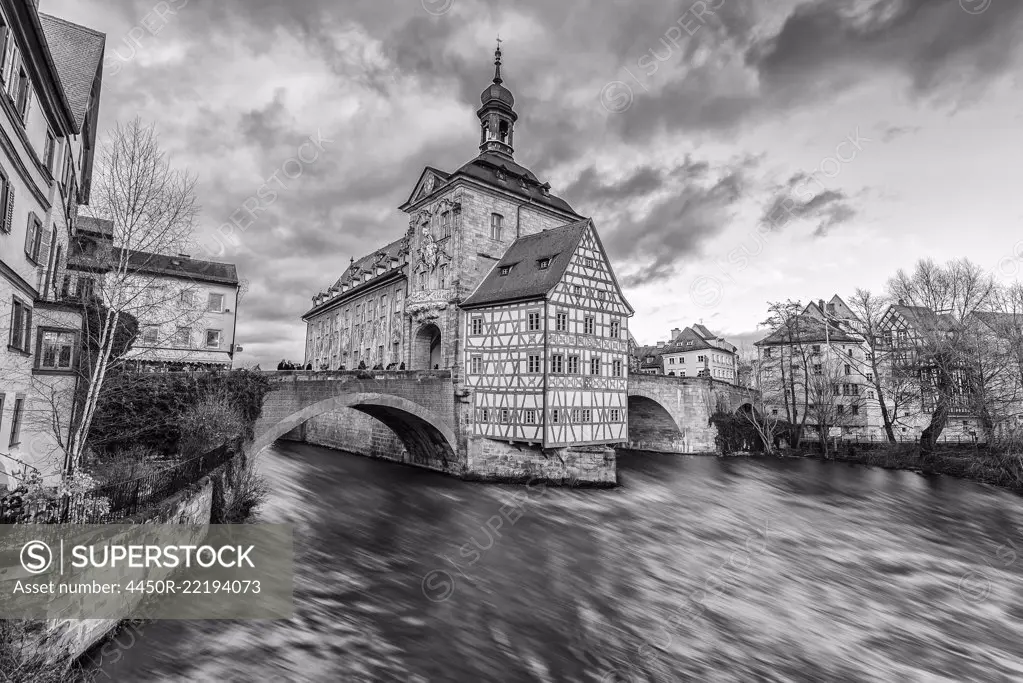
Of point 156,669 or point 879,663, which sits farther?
point 879,663

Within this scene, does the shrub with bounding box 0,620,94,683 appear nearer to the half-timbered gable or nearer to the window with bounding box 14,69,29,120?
the window with bounding box 14,69,29,120

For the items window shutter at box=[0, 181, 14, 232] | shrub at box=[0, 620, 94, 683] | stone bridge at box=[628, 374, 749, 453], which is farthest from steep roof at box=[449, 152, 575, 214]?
shrub at box=[0, 620, 94, 683]

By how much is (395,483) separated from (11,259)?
1608 cm

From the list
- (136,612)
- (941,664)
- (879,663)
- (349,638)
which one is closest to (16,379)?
(136,612)

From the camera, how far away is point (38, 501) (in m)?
6.60

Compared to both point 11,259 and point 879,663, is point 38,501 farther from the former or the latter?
point 879,663

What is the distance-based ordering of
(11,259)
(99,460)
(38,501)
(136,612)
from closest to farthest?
(38,501) → (136,612) → (11,259) → (99,460)

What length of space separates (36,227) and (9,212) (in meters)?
2.22

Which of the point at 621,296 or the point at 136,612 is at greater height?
the point at 621,296

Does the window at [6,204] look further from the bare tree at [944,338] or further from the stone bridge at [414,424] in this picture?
the bare tree at [944,338]

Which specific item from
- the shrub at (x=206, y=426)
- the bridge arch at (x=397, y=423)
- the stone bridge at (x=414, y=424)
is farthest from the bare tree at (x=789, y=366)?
the shrub at (x=206, y=426)

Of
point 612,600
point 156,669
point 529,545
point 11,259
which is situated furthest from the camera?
point 529,545

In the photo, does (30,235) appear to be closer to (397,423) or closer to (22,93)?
(22,93)

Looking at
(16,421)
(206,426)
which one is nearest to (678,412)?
(206,426)
